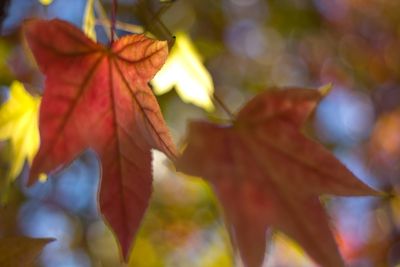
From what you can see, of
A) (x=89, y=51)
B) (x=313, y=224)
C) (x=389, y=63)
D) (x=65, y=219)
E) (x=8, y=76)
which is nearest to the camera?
(x=313, y=224)

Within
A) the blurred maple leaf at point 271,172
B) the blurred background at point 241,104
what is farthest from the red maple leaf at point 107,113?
the blurred background at point 241,104

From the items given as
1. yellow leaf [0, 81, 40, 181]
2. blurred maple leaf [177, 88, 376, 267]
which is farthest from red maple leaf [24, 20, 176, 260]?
yellow leaf [0, 81, 40, 181]

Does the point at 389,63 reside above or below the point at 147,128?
below

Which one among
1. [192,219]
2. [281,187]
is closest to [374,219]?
[192,219]

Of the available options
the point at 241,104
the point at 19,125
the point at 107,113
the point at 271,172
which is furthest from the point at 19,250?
the point at 241,104

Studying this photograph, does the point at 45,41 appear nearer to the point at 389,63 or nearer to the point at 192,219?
the point at 192,219

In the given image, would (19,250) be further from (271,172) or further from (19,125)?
(19,125)
